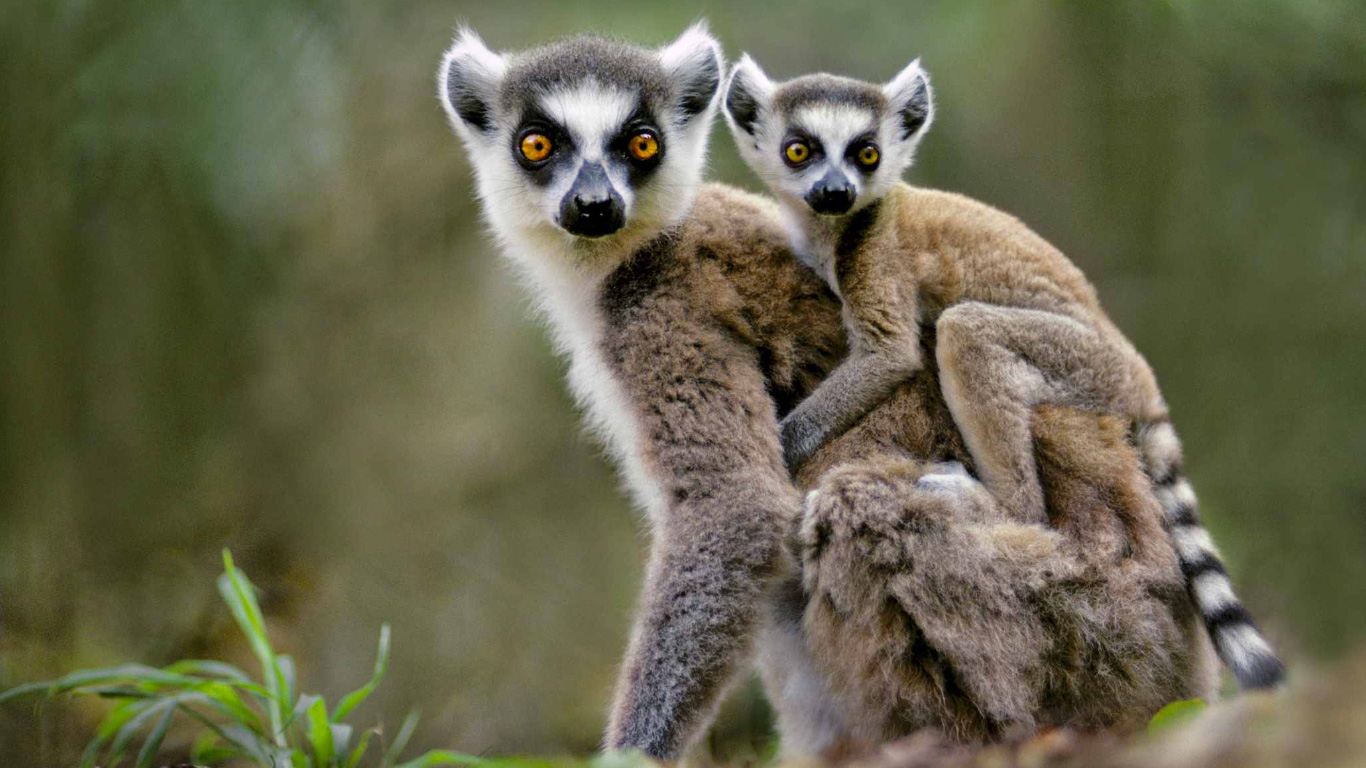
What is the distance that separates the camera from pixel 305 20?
8242 mm

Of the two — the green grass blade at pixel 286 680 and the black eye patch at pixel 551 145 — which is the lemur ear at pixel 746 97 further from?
the green grass blade at pixel 286 680

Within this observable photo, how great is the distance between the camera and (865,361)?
4414 mm

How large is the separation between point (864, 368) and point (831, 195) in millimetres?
776

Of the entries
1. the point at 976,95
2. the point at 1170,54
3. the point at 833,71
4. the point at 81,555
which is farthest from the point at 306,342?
the point at 1170,54

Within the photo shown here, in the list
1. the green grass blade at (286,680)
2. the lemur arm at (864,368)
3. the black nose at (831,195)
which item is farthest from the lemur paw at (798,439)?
the green grass blade at (286,680)

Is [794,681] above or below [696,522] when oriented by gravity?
below

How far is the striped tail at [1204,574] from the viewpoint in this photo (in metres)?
3.80

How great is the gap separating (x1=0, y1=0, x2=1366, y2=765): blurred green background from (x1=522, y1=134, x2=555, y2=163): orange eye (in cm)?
359

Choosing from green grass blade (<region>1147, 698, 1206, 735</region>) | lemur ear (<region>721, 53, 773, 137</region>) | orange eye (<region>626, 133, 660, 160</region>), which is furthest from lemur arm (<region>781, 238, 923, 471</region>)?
green grass blade (<region>1147, 698, 1206, 735</region>)

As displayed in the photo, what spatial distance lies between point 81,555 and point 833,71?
21.5ft

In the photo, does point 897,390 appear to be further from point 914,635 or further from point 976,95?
point 976,95

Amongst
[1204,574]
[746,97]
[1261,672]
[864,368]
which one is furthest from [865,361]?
[1261,672]

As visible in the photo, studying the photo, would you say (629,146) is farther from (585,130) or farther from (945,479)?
(945,479)

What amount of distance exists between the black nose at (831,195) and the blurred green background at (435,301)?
3.55 metres
